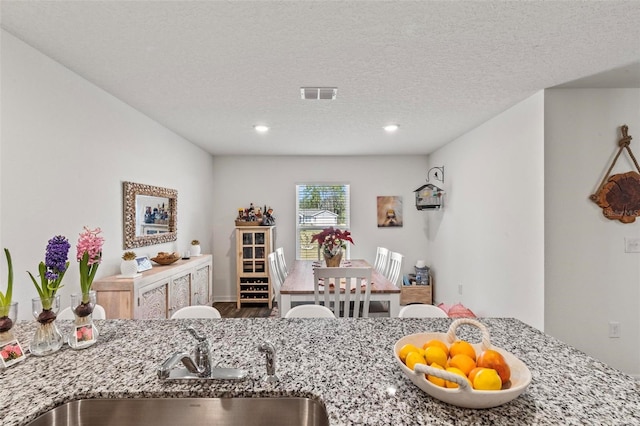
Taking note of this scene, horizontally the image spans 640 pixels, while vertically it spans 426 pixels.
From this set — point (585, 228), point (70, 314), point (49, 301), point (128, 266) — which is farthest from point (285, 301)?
point (585, 228)

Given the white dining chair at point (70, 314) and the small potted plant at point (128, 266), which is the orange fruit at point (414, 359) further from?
the small potted plant at point (128, 266)

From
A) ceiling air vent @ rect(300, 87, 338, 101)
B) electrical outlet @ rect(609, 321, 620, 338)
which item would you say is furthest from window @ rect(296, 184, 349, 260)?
electrical outlet @ rect(609, 321, 620, 338)

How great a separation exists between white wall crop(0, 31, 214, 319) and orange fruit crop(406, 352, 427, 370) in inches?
84.6

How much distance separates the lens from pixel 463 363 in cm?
88

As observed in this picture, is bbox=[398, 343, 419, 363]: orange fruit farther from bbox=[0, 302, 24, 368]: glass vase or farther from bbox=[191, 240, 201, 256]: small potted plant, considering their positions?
bbox=[191, 240, 201, 256]: small potted plant

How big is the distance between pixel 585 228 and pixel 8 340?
358 centimetres

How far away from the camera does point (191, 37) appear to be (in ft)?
5.68

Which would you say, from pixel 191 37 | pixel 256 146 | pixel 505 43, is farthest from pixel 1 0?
pixel 256 146

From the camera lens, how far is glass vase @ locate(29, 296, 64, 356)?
3.86ft

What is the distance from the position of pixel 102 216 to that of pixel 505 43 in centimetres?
312

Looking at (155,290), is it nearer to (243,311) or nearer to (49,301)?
(49,301)

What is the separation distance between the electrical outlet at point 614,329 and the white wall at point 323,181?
9.27 feet

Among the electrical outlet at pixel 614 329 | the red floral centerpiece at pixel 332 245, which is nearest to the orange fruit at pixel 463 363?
the red floral centerpiece at pixel 332 245

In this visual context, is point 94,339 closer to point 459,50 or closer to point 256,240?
point 459,50
